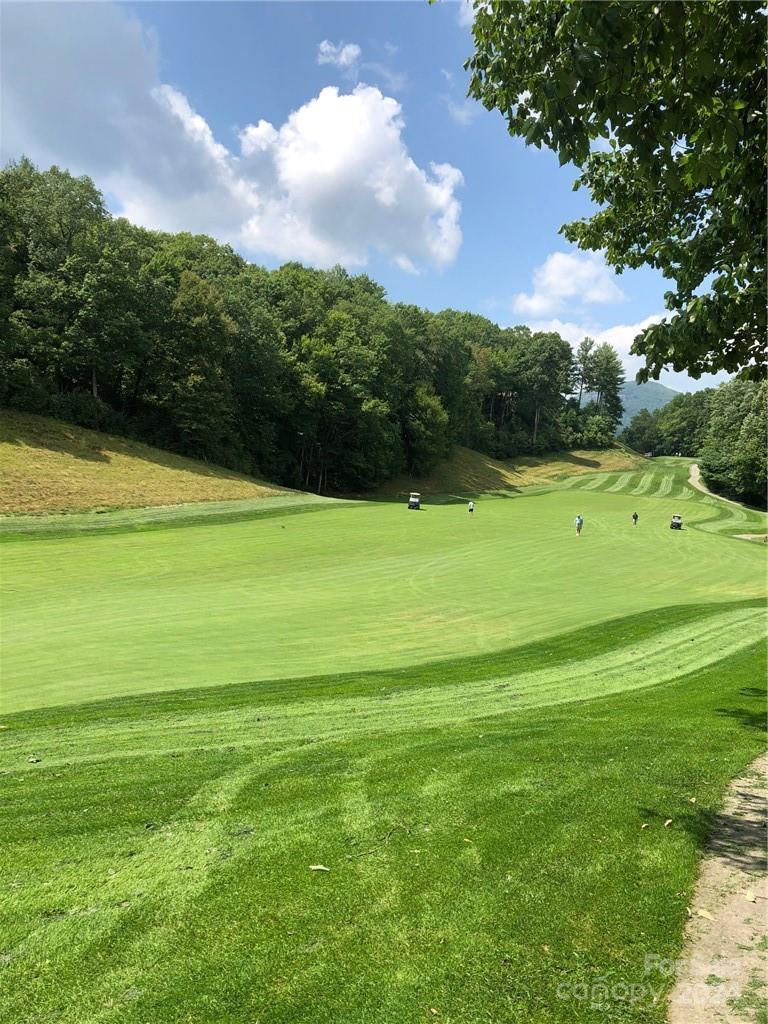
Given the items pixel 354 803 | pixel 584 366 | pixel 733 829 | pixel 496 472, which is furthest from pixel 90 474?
pixel 584 366

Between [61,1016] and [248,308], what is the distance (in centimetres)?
6497

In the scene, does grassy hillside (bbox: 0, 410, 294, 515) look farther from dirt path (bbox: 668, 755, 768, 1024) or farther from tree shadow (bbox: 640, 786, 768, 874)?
dirt path (bbox: 668, 755, 768, 1024)

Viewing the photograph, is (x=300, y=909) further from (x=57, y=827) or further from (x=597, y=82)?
(x=597, y=82)

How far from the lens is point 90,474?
41.3m

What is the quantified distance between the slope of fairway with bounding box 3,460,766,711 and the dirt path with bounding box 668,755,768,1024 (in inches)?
312

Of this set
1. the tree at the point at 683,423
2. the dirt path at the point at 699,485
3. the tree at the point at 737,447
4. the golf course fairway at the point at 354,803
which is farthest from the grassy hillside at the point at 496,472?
the golf course fairway at the point at 354,803

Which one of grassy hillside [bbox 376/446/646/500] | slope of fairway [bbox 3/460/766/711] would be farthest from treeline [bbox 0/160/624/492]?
slope of fairway [bbox 3/460/766/711]

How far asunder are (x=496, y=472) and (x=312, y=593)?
76013mm

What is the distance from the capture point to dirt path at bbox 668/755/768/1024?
366 cm

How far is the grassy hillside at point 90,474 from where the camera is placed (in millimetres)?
36062

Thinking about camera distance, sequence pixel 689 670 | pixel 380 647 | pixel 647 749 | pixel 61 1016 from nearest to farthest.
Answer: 1. pixel 61 1016
2. pixel 647 749
3. pixel 689 670
4. pixel 380 647

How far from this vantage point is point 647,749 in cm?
791

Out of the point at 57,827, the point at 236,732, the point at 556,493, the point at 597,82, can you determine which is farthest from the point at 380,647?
the point at 556,493

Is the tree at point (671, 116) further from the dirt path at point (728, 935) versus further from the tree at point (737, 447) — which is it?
the tree at point (737, 447)
